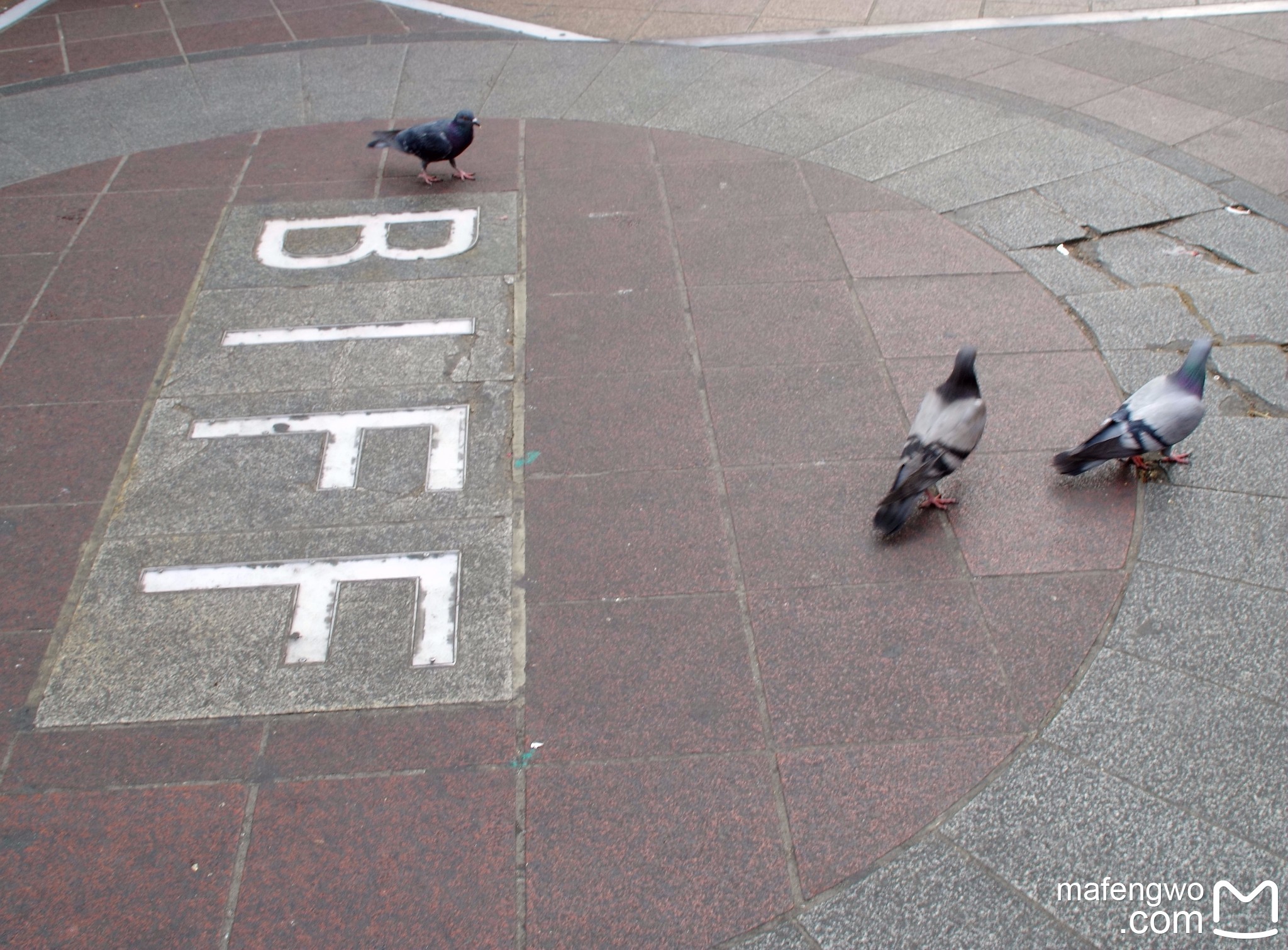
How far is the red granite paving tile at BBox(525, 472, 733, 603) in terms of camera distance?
4.11 m

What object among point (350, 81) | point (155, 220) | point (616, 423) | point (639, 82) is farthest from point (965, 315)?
point (350, 81)

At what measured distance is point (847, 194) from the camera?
677cm

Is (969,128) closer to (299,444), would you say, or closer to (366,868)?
(299,444)

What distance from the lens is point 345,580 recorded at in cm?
415

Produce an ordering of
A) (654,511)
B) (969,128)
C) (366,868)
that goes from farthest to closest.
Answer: (969,128), (654,511), (366,868)

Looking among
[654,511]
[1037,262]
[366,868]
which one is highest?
[1037,262]

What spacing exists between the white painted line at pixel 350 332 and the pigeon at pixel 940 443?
108 inches

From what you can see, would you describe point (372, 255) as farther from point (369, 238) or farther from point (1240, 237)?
point (1240, 237)

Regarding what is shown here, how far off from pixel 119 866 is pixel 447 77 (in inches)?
286

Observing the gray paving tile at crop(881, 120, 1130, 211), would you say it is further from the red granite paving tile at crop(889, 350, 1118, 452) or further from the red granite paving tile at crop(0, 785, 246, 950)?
the red granite paving tile at crop(0, 785, 246, 950)

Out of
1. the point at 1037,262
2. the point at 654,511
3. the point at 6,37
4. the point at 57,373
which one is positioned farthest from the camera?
the point at 6,37

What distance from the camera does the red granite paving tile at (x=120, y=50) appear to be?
8891 mm

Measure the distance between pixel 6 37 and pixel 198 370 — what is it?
6.80m

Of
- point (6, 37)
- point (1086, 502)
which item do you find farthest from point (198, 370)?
point (6, 37)
